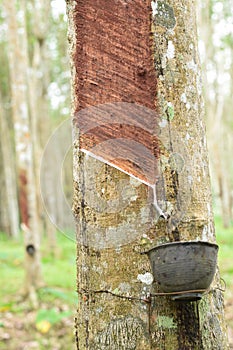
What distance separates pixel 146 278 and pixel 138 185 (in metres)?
0.31

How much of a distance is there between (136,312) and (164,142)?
1.89 ft

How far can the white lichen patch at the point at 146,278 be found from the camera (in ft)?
5.58

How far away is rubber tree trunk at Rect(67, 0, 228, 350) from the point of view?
5.61 ft

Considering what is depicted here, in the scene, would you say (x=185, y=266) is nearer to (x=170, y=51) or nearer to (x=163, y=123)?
(x=163, y=123)

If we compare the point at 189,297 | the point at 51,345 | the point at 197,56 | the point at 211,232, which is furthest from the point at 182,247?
the point at 51,345

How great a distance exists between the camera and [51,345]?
18.2 ft

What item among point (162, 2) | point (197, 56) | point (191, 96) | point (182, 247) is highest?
point (162, 2)

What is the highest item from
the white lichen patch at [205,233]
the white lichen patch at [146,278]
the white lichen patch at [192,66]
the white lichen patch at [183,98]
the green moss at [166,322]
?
the white lichen patch at [192,66]

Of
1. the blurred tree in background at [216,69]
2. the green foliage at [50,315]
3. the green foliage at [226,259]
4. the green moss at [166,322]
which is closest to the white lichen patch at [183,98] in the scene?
the green moss at [166,322]

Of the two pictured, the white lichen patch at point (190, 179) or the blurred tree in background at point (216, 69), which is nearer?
the white lichen patch at point (190, 179)

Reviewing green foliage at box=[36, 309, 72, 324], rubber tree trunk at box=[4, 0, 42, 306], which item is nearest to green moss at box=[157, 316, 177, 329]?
green foliage at box=[36, 309, 72, 324]

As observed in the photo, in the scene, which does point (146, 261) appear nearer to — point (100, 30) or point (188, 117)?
point (188, 117)

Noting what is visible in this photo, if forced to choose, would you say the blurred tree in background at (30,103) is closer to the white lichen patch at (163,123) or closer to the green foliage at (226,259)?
the white lichen patch at (163,123)

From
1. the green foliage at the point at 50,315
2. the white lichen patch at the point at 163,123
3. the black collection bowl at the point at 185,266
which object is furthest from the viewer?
the green foliage at the point at 50,315
